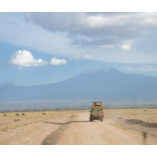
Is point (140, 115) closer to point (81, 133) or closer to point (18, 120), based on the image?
point (18, 120)

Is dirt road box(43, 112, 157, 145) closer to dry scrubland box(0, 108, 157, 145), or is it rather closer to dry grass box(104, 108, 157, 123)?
dry scrubland box(0, 108, 157, 145)

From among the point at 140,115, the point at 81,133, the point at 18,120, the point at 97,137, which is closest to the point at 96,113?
the point at 81,133

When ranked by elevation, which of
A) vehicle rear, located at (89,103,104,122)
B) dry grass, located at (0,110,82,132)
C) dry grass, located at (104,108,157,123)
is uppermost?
vehicle rear, located at (89,103,104,122)

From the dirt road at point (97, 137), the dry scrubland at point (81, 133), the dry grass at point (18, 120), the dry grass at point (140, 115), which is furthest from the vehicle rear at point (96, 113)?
the dirt road at point (97, 137)

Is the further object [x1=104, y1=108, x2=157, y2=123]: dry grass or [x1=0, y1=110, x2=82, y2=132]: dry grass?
[x1=104, y1=108, x2=157, y2=123]: dry grass

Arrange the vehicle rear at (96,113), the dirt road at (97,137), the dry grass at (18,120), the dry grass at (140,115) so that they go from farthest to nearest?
1. the dry grass at (140,115)
2. the vehicle rear at (96,113)
3. the dry grass at (18,120)
4. the dirt road at (97,137)

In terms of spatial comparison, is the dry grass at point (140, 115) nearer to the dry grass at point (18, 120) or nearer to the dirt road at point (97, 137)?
the dry grass at point (18, 120)

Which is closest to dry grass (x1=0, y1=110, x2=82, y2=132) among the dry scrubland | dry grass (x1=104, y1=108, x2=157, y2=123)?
the dry scrubland

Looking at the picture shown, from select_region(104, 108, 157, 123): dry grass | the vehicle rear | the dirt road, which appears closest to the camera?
the dirt road
